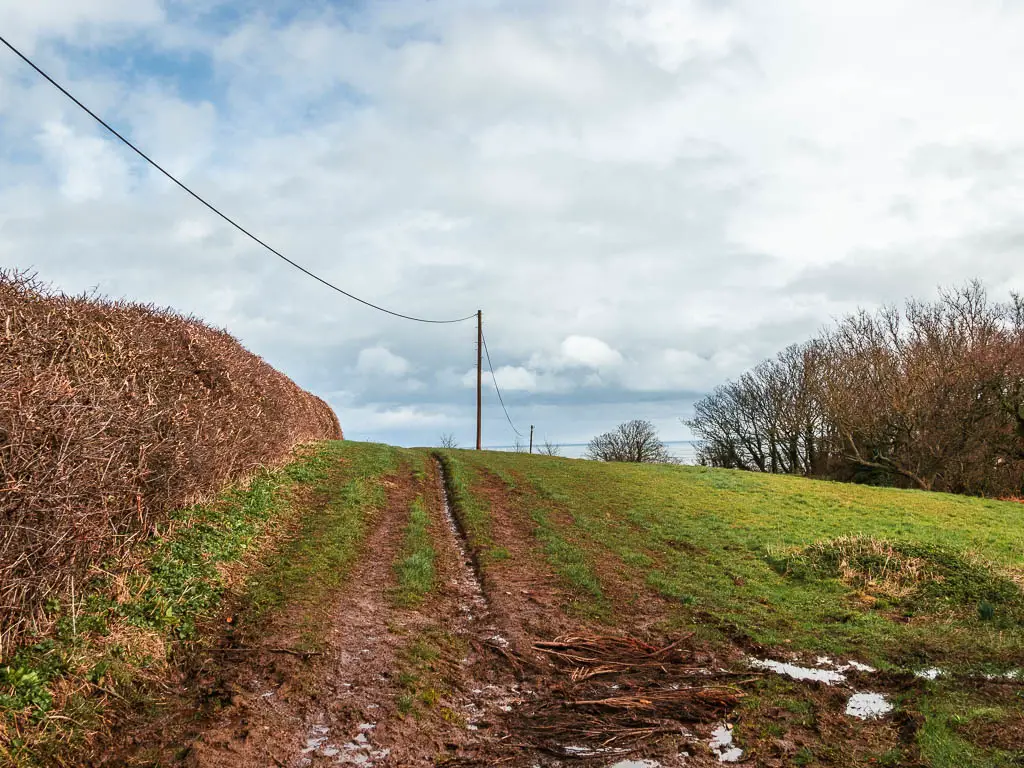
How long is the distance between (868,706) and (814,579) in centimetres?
614

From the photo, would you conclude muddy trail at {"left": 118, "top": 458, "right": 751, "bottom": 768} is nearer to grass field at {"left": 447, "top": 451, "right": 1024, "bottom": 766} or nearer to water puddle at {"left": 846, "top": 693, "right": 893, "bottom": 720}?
grass field at {"left": 447, "top": 451, "right": 1024, "bottom": 766}

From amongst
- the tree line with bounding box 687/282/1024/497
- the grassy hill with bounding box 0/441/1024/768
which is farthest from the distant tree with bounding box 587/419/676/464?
the grassy hill with bounding box 0/441/1024/768

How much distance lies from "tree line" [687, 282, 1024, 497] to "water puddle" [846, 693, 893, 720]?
85.9 ft

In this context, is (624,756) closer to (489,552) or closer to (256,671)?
(256,671)

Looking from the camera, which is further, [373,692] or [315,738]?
[373,692]

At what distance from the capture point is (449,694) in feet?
22.3

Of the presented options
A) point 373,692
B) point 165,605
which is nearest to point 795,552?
point 373,692

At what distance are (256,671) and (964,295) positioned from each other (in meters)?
48.2

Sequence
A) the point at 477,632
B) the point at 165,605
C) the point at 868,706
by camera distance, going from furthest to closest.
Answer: the point at 477,632 → the point at 165,605 → the point at 868,706

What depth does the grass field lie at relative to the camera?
692 centimetres

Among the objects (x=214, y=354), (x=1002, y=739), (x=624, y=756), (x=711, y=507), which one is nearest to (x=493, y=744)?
(x=624, y=756)

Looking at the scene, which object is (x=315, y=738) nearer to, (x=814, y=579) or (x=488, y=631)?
(x=488, y=631)

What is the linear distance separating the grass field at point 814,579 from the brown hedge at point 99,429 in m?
6.15

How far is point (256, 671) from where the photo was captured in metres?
6.85
